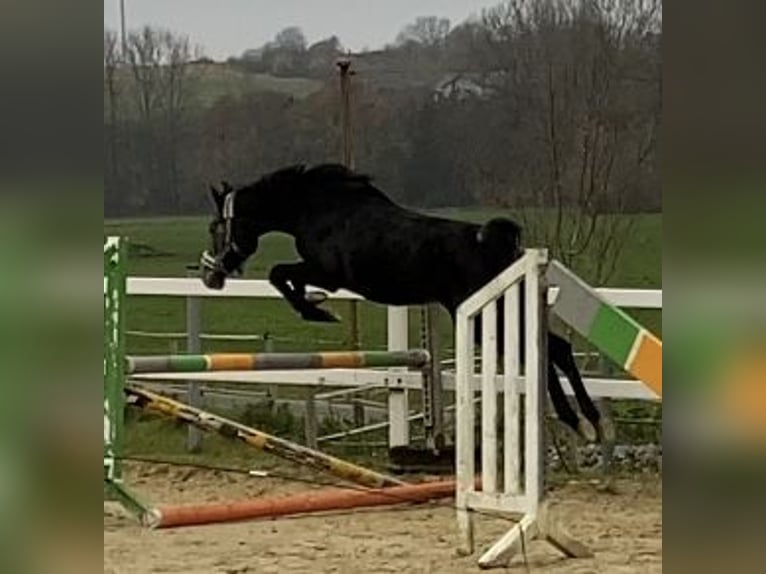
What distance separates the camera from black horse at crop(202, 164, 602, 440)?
3.46 metres

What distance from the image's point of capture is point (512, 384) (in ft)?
8.27

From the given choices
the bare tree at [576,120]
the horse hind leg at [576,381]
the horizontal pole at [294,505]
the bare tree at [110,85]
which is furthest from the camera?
the horse hind leg at [576,381]

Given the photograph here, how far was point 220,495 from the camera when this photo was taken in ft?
11.6

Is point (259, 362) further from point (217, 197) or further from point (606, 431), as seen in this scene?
point (606, 431)

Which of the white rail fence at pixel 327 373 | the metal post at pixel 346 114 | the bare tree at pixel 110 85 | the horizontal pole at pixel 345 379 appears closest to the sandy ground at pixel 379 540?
the horizontal pole at pixel 345 379

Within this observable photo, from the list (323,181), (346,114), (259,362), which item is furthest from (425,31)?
(259,362)

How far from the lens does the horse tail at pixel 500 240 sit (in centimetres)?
330

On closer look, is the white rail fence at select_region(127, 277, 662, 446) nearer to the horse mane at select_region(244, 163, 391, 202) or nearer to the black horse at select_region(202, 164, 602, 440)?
the black horse at select_region(202, 164, 602, 440)

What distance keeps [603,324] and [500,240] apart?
0.99 meters

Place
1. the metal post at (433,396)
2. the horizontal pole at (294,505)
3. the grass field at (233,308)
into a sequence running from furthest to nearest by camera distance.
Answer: the metal post at (433,396), the grass field at (233,308), the horizontal pole at (294,505)

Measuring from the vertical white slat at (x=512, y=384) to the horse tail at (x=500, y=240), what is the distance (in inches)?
29.9

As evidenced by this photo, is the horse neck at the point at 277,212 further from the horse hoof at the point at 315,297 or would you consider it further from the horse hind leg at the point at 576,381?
the horse hind leg at the point at 576,381
